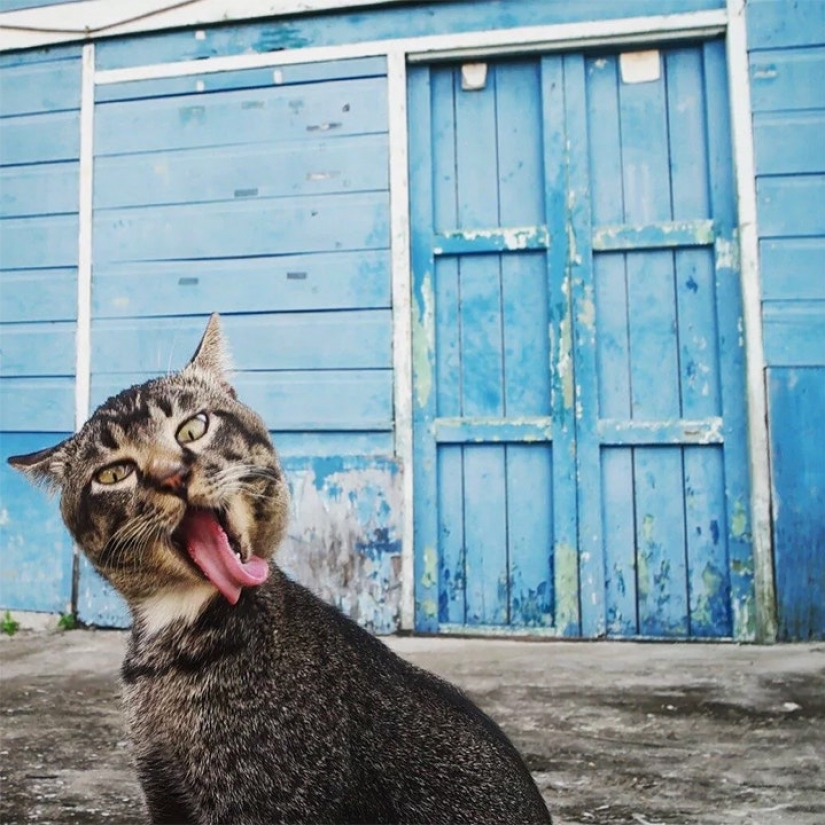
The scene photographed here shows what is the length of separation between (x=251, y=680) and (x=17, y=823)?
1.01m

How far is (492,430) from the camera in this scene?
Answer: 3990 mm

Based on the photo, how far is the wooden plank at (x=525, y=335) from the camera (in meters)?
4.01

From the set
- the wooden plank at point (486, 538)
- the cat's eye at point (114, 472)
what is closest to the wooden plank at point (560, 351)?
the wooden plank at point (486, 538)

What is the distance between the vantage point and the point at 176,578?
1452mm

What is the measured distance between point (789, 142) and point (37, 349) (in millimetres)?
3695

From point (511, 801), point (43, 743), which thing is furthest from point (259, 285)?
point (511, 801)

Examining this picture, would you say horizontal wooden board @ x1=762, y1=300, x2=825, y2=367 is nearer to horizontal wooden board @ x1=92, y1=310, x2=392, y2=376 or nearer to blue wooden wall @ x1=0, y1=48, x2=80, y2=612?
horizontal wooden board @ x1=92, y1=310, x2=392, y2=376

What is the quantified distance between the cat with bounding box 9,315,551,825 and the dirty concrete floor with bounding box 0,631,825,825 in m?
0.30

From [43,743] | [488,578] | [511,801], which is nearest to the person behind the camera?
[511,801]

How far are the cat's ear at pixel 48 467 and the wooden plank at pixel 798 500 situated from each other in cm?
305

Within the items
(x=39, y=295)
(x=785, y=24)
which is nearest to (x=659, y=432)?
(x=785, y=24)

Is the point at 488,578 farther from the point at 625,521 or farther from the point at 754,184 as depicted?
the point at 754,184

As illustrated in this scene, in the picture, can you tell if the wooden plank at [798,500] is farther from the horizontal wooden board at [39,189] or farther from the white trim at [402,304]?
the horizontal wooden board at [39,189]

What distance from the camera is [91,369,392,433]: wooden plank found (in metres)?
4.05
